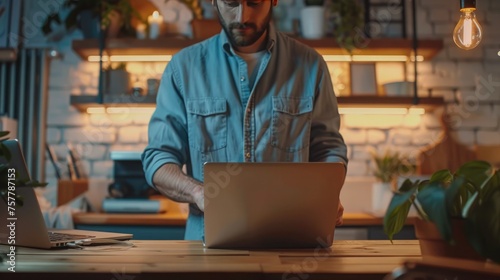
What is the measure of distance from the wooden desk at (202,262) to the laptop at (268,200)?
47 mm

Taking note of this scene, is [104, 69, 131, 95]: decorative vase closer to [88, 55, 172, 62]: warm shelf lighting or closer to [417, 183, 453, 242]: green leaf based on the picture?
[88, 55, 172, 62]: warm shelf lighting

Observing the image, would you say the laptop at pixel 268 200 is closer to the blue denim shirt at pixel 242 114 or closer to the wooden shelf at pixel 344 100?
the blue denim shirt at pixel 242 114

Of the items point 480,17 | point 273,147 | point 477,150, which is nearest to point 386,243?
point 273,147

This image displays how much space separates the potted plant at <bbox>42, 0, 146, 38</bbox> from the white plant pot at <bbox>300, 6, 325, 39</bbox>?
0.94 meters

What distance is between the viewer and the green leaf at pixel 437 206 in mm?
1023

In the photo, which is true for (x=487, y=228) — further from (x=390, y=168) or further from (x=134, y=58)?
(x=134, y=58)

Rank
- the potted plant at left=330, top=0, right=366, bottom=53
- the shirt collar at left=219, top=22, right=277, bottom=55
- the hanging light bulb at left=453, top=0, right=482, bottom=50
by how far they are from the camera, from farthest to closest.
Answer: the potted plant at left=330, top=0, right=366, bottom=53 → the shirt collar at left=219, top=22, right=277, bottom=55 → the hanging light bulb at left=453, top=0, right=482, bottom=50

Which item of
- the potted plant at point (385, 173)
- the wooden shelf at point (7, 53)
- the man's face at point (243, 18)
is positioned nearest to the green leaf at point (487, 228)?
the man's face at point (243, 18)

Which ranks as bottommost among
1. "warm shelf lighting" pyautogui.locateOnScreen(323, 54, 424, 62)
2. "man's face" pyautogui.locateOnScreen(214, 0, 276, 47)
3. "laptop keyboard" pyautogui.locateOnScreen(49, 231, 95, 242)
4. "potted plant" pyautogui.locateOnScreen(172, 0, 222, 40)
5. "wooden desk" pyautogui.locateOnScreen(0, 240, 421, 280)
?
"wooden desk" pyautogui.locateOnScreen(0, 240, 421, 280)

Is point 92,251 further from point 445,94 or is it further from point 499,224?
point 445,94

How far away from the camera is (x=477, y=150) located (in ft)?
12.4

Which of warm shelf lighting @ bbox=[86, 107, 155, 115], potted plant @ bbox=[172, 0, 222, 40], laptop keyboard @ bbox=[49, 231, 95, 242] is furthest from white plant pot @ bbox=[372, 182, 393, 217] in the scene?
laptop keyboard @ bbox=[49, 231, 95, 242]

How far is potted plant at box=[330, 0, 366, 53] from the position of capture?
12.0 ft

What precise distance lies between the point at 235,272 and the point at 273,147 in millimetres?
1029
